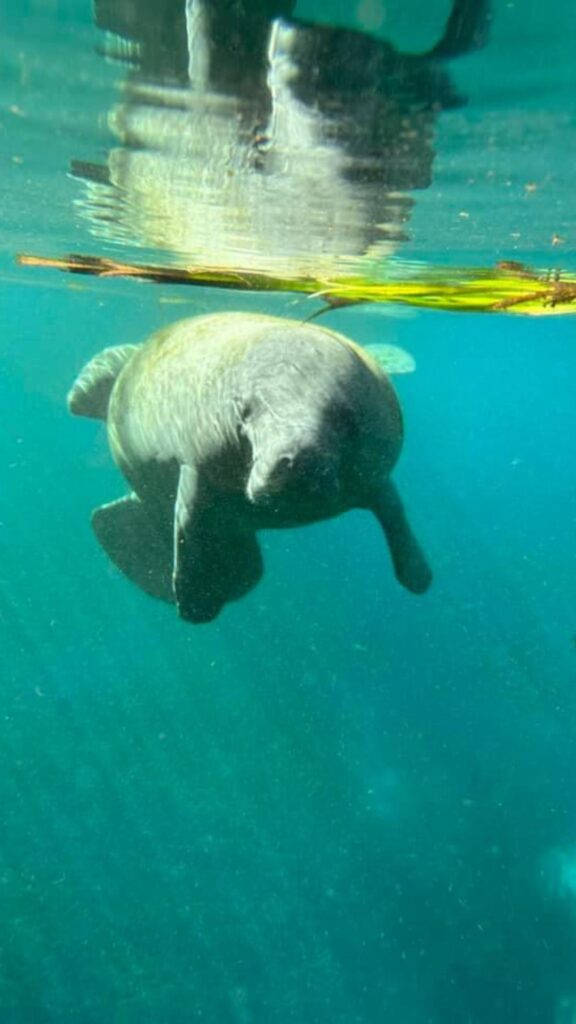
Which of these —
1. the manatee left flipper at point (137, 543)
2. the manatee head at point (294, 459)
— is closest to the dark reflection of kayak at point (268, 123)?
the manatee head at point (294, 459)

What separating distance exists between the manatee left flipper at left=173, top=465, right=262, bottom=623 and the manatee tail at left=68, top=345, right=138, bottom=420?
2.81 m

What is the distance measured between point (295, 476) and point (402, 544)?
3240 millimetres

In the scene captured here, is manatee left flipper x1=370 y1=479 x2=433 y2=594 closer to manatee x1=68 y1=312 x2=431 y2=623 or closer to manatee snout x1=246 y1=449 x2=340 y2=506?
manatee x1=68 y1=312 x2=431 y2=623

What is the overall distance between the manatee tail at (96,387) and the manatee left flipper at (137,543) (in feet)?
3.80

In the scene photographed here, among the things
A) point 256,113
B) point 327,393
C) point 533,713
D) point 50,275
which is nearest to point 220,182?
point 256,113

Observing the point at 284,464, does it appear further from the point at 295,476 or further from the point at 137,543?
the point at 137,543

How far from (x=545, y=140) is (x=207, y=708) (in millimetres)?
13715

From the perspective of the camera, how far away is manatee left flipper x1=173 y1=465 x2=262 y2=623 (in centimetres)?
686

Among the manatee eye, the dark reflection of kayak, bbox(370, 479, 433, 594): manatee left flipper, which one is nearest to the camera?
the manatee eye

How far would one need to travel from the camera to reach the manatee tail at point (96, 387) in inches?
378

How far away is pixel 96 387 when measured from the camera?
960cm

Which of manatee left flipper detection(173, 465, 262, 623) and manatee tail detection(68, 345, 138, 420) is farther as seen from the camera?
manatee tail detection(68, 345, 138, 420)

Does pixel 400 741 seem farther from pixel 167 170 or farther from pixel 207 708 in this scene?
pixel 167 170

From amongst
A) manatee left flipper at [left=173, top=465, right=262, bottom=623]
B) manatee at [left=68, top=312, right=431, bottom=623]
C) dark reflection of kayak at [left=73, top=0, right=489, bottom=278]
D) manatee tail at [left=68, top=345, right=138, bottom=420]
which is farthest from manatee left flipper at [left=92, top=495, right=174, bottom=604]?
dark reflection of kayak at [left=73, top=0, right=489, bottom=278]
